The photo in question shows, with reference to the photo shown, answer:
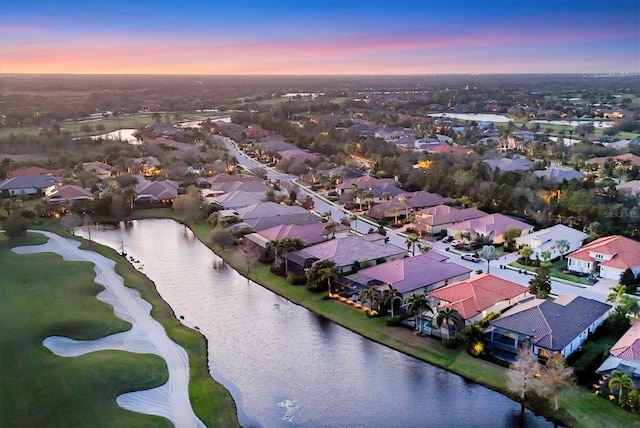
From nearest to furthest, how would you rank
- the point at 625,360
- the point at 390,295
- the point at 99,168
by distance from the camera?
the point at 625,360 → the point at 390,295 → the point at 99,168

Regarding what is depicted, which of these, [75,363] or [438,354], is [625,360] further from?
[75,363]

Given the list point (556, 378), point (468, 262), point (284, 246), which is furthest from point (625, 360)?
point (284, 246)

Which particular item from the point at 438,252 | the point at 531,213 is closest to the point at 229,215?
the point at 438,252

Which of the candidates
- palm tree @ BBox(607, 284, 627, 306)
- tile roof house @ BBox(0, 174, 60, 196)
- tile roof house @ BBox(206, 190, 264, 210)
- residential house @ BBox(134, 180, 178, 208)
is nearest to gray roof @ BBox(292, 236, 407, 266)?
palm tree @ BBox(607, 284, 627, 306)

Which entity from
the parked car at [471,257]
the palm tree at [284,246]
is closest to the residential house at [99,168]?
the palm tree at [284,246]

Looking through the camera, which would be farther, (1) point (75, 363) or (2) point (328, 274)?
(2) point (328, 274)

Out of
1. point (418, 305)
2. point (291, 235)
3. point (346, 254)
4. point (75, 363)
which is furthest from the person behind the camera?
point (291, 235)

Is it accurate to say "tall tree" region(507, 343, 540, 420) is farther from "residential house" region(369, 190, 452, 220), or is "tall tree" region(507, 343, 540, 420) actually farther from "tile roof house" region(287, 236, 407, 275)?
"residential house" region(369, 190, 452, 220)

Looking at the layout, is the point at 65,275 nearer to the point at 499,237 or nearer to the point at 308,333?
the point at 308,333
